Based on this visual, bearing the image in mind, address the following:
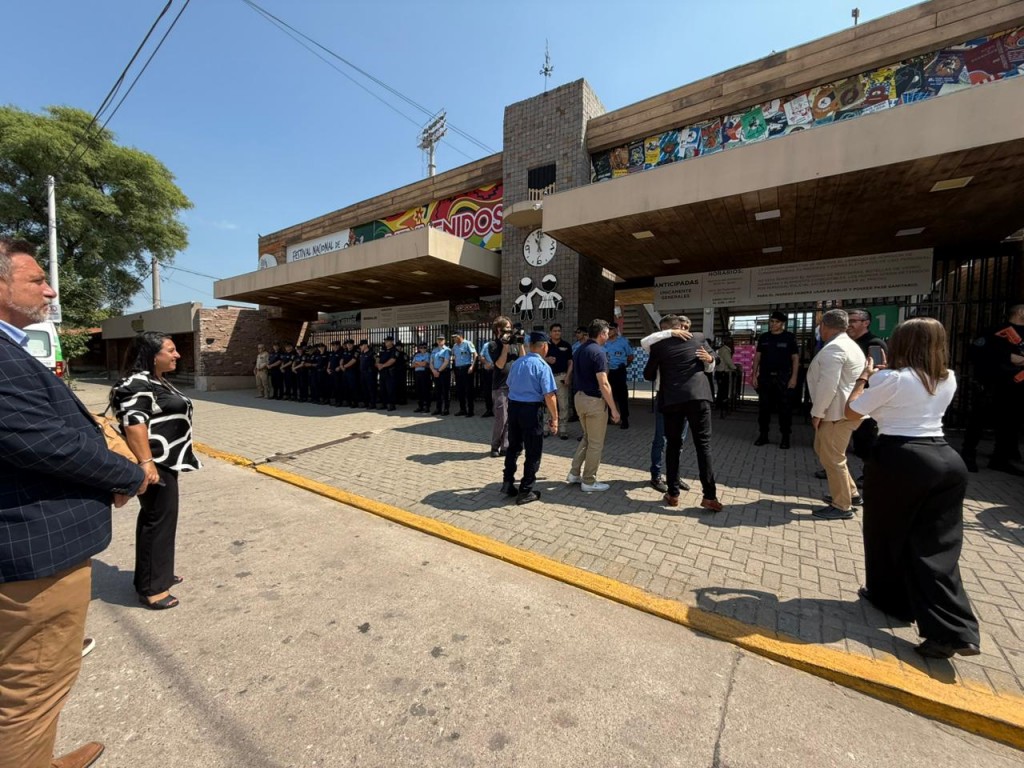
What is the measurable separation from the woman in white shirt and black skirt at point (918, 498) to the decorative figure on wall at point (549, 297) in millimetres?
8416

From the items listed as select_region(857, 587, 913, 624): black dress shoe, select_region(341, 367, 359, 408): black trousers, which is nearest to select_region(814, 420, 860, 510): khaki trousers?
select_region(857, 587, 913, 624): black dress shoe

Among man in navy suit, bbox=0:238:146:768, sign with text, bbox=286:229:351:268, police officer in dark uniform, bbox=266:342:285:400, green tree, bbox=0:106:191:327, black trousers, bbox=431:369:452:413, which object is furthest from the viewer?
green tree, bbox=0:106:191:327

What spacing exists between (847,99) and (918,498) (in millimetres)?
9306

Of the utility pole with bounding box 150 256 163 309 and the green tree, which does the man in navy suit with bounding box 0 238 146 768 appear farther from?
the utility pole with bounding box 150 256 163 309

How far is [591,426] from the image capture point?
4.60 metres

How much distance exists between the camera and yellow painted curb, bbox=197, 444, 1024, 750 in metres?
1.93

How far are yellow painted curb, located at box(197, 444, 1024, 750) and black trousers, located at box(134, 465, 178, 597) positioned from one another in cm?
223

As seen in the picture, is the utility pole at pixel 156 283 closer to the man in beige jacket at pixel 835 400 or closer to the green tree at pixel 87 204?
the green tree at pixel 87 204

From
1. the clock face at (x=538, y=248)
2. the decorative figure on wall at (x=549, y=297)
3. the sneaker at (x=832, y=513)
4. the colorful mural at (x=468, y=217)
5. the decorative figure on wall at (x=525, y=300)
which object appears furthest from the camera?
the colorful mural at (x=468, y=217)

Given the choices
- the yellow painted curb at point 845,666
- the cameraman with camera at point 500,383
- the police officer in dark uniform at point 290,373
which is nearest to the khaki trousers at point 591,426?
the cameraman with camera at point 500,383

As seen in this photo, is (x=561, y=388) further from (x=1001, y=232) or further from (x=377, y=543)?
(x=1001, y=232)

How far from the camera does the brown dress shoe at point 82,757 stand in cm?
165

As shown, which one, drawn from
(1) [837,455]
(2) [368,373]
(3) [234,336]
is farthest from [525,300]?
(3) [234,336]

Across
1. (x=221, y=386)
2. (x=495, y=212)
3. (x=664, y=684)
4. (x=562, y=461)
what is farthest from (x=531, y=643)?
(x=221, y=386)
